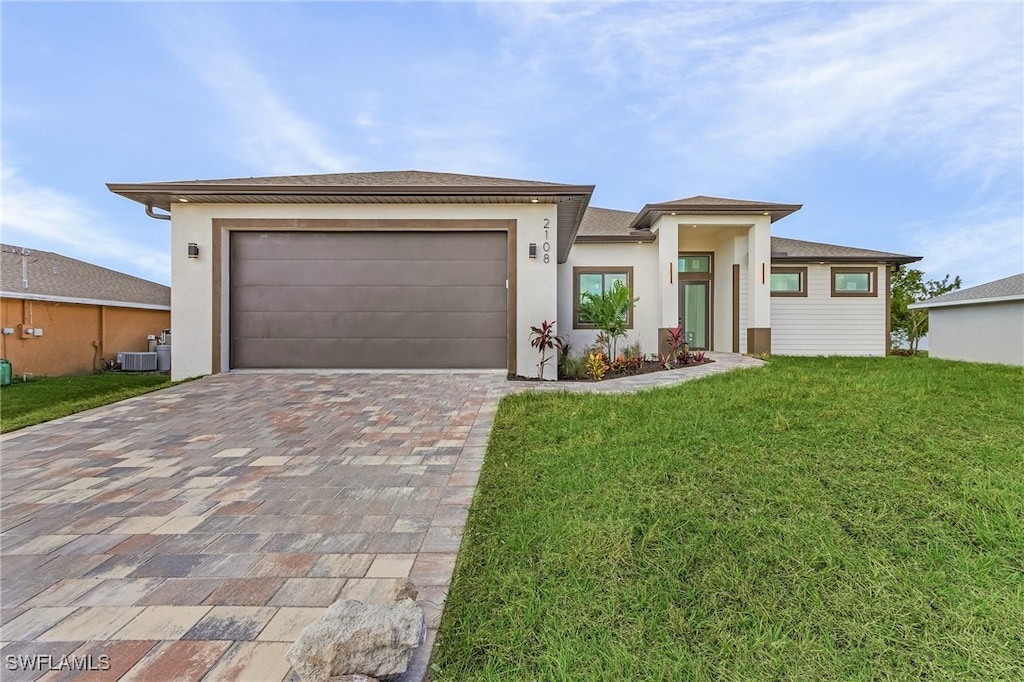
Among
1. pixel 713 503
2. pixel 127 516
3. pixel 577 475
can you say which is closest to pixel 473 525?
pixel 577 475

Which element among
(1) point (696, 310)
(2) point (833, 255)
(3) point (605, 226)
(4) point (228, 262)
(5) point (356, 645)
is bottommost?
(5) point (356, 645)

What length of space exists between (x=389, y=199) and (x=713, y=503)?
277 inches

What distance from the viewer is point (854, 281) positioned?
41.5 ft

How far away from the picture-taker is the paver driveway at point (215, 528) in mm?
1799

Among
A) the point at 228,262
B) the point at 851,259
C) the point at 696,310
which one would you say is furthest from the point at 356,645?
the point at 851,259

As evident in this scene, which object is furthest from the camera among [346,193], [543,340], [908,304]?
[908,304]

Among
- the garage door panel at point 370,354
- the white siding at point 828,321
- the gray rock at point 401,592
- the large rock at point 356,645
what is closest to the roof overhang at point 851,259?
the white siding at point 828,321

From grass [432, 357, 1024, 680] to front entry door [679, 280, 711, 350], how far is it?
8480 mm

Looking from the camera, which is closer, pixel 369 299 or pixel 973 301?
pixel 369 299

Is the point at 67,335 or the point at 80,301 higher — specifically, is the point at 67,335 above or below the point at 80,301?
below

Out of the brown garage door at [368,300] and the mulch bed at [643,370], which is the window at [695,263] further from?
the brown garage door at [368,300]

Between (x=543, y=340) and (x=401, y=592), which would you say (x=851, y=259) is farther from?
(x=401, y=592)

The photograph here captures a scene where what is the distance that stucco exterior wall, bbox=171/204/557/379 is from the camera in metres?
7.79

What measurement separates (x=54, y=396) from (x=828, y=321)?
18.2 metres
